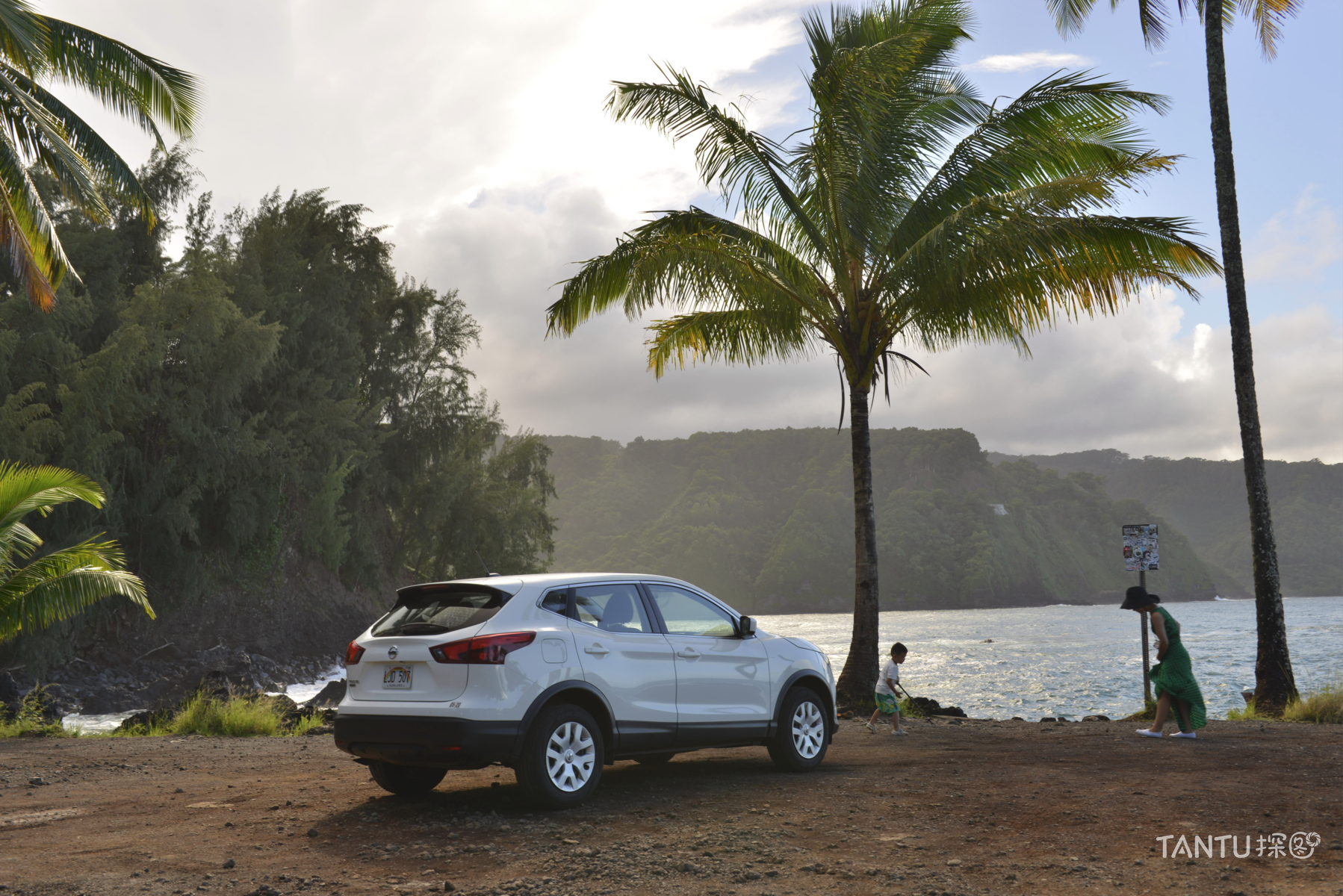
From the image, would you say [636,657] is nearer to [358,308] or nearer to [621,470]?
[358,308]

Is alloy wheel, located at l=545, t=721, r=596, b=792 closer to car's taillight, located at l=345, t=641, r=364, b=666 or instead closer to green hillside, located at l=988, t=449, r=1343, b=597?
car's taillight, located at l=345, t=641, r=364, b=666

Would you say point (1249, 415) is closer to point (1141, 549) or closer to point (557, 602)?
point (1141, 549)

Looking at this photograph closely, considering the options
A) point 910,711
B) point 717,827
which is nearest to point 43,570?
point 717,827

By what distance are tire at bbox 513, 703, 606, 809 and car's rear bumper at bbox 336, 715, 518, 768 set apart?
0.55 ft

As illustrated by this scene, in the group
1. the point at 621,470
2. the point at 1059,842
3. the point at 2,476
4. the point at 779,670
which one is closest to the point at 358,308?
the point at 2,476

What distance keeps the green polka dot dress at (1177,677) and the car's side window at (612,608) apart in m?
5.51

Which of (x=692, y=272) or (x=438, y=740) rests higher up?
(x=692, y=272)

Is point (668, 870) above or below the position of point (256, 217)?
below

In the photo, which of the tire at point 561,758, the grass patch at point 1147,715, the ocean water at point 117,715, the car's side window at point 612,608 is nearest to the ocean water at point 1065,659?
the grass patch at point 1147,715

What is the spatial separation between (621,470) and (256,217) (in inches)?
3469

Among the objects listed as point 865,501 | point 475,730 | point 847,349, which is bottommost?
point 475,730

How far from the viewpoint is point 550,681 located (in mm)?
5961

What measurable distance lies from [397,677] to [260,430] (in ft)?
106

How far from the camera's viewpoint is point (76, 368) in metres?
25.4
